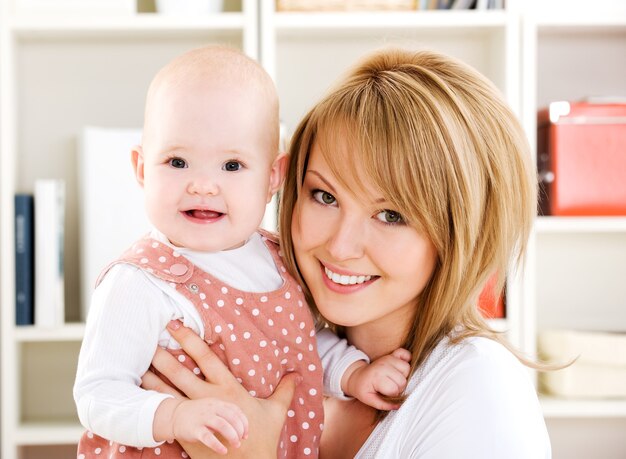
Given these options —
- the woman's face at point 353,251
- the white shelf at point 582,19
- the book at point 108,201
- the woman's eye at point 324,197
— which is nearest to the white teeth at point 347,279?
the woman's face at point 353,251

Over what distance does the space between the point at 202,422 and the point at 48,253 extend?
4.98 feet

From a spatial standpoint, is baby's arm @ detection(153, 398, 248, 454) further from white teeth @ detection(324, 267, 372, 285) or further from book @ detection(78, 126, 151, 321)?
book @ detection(78, 126, 151, 321)

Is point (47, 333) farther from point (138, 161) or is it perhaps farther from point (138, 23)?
point (138, 161)

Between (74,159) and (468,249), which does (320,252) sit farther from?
(74,159)

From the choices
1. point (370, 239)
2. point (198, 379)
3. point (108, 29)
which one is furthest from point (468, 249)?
point (108, 29)

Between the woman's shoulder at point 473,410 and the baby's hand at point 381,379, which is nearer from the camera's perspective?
the woman's shoulder at point 473,410

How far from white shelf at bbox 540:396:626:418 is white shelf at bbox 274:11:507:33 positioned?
1.13 meters

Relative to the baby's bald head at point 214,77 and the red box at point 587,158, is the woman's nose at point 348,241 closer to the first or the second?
the baby's bald head at point 214,77

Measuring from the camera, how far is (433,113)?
3.51 ft

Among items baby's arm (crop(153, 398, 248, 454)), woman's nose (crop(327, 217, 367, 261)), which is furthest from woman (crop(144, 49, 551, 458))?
baby's arm (crop(153, 398, 248, 454))

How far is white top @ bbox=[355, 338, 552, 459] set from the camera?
1.01 metres

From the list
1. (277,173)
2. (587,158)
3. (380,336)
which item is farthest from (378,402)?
(587,158)

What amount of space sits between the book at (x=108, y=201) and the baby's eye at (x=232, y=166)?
127cm

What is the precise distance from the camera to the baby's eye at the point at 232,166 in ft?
3.55
